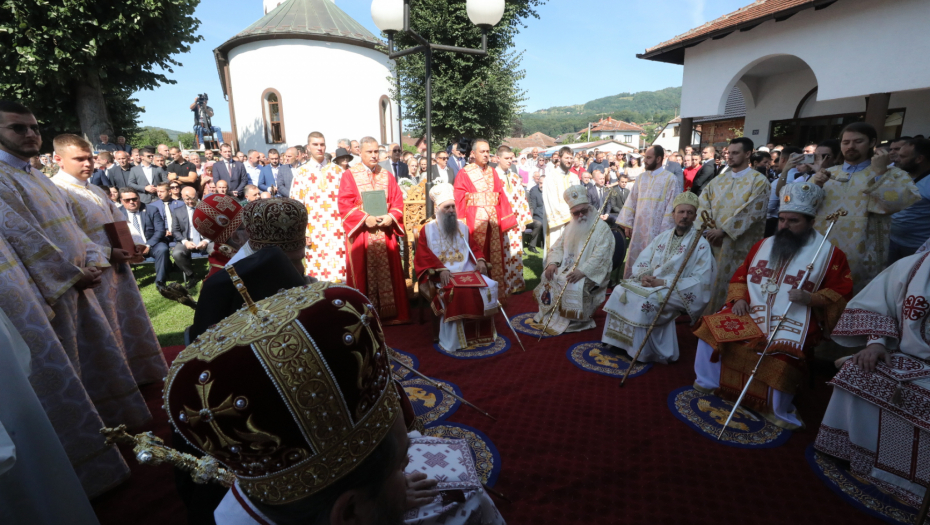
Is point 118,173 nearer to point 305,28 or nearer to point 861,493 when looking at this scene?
point 861,493

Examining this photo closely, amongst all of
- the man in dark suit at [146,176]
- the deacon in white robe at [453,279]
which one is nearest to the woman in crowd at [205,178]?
the man in dark suit at [146,176]

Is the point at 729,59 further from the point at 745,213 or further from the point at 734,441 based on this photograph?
the point at 734,441

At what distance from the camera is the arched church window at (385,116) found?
20.0 meters

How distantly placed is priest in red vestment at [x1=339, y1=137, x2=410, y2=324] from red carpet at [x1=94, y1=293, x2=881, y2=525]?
184 cm

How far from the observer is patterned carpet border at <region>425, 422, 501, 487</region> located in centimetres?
278

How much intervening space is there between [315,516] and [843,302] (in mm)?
3889

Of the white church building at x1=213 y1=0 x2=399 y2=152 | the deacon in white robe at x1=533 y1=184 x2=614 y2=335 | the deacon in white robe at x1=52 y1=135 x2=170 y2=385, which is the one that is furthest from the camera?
the white church building at x1=213 y1=0 x2=399 y2=152

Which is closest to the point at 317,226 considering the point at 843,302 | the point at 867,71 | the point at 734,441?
the point at 734,441

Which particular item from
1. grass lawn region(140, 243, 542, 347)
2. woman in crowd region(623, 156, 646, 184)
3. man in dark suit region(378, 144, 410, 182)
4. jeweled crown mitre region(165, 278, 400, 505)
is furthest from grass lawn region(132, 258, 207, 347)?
woman in crowd region(623, 156, 646, 184)

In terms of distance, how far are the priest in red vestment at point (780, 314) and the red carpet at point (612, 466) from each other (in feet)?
1.18

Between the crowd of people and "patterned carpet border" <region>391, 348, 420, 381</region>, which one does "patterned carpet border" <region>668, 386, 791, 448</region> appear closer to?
the crowd of people

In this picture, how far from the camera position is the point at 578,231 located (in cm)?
536

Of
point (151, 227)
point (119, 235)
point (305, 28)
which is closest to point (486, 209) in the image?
point (119, 235)

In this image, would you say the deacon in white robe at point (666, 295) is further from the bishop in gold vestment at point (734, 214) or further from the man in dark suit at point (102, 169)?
the man in dark suit at point (102, 169)
